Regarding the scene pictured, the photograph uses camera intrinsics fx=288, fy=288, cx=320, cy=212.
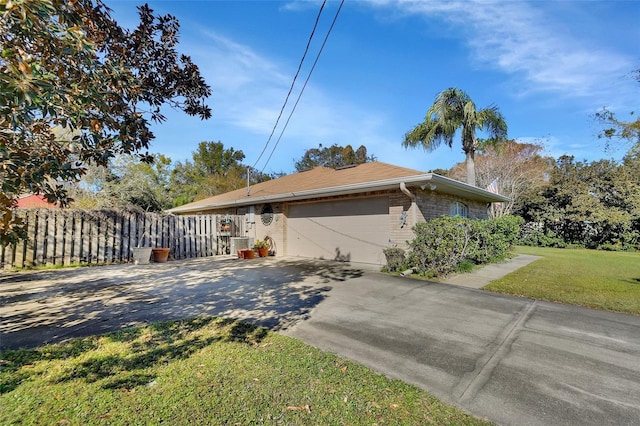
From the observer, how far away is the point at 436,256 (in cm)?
735

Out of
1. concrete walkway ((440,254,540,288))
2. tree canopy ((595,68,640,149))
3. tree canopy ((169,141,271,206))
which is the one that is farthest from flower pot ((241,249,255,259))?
tree canopy ((595,68,640,149))

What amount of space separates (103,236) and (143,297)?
19.3 ft

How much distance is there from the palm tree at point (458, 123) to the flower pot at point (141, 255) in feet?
40.7

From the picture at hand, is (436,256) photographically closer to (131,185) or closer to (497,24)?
(497,24)

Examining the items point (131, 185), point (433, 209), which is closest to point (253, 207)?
point (131, 185)

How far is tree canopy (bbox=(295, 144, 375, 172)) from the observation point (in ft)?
111

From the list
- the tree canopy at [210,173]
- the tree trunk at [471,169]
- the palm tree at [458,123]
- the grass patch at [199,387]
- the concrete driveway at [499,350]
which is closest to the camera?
the grass patch at [199,387]

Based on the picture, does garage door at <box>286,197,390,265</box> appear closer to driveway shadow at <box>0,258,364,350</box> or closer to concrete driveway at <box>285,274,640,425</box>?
driveway shadow at <box>0,258,364,350</box>

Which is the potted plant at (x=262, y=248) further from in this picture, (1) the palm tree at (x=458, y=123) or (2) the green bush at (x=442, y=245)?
(1) the palm tree at (x=458, y=123)

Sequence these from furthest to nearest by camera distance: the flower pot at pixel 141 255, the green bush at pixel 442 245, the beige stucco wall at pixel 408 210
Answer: the flower pot at pixel 141 255, the beige stucco wall at pixel 408 210, the green bush at pixel 442 245

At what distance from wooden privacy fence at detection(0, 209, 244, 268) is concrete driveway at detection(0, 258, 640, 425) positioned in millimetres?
1638

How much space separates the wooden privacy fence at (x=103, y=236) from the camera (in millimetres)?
8430

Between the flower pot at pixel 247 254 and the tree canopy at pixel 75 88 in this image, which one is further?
the flower pot at pixel 247 254

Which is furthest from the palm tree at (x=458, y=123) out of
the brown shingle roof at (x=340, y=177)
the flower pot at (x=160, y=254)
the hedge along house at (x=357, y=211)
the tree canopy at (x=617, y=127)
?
the flower pot at (x=160, y=254)
